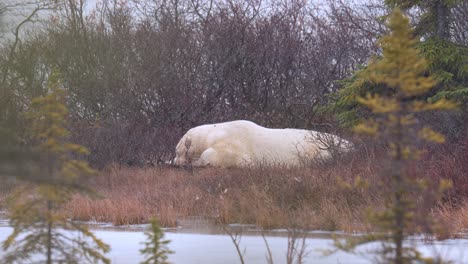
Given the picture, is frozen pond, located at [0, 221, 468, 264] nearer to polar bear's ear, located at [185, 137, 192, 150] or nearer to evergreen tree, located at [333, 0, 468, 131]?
evergreen tree, located at [333, 0, 468, 131]

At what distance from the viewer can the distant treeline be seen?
779 inches

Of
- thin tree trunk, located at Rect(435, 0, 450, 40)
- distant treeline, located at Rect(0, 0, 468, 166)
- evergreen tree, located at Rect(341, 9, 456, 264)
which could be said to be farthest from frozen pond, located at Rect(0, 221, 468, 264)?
distant treeline, located at Rect(0, 0, 468, 166)

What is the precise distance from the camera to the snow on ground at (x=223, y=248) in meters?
6.21

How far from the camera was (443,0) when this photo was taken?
46.4 feet

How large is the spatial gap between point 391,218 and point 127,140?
1414 centimetres

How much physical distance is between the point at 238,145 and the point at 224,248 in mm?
7873

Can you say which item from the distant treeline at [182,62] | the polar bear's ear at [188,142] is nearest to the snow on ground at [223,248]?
the polar bear's ear at [188,142]

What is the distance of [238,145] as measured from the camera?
14828mm

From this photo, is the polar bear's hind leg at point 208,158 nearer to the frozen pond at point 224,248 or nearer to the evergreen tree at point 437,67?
the evergreen tree at point 437,67

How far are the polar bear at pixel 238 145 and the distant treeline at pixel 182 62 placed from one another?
218 cm

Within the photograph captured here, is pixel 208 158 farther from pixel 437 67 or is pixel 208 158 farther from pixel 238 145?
pixel 437 67

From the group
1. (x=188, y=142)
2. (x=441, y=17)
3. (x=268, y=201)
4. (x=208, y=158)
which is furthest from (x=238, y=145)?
(x=268, y=201)

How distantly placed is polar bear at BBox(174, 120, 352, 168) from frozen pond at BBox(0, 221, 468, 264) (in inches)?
257

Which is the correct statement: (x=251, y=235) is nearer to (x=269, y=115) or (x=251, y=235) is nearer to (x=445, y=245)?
(x=445, y=245)
